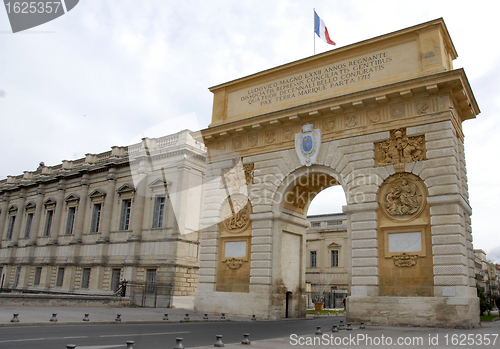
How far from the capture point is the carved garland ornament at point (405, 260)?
1540 cm

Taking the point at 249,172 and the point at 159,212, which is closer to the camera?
the point at 249,172

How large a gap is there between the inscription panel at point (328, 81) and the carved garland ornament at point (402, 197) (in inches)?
166

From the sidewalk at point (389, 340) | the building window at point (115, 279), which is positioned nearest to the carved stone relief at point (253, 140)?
the sidewalk at point (389, 340)

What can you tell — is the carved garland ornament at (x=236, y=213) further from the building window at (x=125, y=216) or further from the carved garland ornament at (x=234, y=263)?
the building window at (x=125, y=216)

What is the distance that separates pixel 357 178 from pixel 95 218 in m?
25.0

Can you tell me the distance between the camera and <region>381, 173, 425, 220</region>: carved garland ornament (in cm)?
1589

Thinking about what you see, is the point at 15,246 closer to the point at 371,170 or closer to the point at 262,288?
the point at 262,288

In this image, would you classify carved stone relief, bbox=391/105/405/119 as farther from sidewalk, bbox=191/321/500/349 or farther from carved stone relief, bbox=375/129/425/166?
sidewalk, bbox=191/321/500/349

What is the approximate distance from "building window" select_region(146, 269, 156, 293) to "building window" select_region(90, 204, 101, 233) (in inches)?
330

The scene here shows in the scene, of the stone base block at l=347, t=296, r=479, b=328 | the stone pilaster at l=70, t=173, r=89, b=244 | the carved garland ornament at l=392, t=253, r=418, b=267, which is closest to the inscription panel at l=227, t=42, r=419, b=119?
the carved garland ornament at l=392, t=253, r=418, b=267

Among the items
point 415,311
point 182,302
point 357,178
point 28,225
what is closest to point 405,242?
point 415,311

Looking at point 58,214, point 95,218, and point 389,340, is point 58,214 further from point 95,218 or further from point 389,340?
point 389,340

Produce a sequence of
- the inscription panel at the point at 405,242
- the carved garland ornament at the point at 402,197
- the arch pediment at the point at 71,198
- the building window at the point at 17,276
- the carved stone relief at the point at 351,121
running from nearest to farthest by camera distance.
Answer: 1. the inscription panel at the point at 405,242
2. the carved garland ornament at the point at 402,197
3. the carved stone relief at the point at 351,121
4. the arch pediment at the point at 71,198
5. the building window at the point at 17,276

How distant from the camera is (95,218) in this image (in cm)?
3503
